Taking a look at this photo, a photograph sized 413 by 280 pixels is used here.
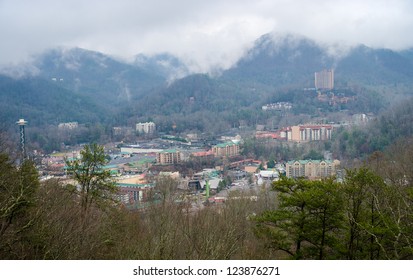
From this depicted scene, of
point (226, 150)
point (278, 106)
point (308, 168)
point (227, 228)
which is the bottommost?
point (308, 168)

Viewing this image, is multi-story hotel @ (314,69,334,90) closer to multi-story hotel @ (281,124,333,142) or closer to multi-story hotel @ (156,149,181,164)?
multi-story hotel @ (281,124,333,142)

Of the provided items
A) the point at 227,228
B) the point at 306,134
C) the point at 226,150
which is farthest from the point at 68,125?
the point at 227,228

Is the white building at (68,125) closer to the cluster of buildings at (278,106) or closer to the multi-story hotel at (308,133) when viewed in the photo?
the multi-story hotel at (308,133)

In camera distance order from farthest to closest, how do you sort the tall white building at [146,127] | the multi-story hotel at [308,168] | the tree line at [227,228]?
the tall white building at [146,127]
the multi-story hotel at [308,168]
the tree line at [227,228]

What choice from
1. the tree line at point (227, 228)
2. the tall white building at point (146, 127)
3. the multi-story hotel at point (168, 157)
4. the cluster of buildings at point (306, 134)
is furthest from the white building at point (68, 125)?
the tree line at point (227, 228)

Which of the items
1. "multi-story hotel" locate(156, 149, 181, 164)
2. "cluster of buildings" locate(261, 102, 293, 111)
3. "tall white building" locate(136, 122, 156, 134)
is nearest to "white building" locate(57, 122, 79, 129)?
"multi-story hotel" locate(156, 149, 181, 164)

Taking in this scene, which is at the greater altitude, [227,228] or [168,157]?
[227,228]

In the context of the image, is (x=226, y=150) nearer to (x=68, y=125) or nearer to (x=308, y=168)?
(x=308, y=168)
